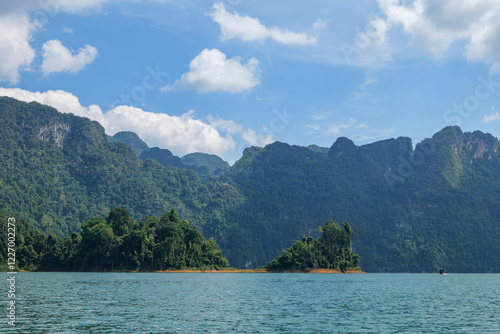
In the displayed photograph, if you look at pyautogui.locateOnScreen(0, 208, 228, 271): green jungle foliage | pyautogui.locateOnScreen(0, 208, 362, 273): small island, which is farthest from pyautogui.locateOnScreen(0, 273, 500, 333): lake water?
pyautogui.locateOnScreen(0, 208, 362, 273): small island

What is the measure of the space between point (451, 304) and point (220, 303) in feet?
85.2

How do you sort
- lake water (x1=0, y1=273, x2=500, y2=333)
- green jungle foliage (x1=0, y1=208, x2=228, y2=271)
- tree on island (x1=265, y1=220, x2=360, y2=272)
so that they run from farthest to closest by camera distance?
tree on island (x1=265, y1=220, x2=360, y2=272), green jungle foliage (x1=0, y1=208, x2=228, y2=271), lake water (x1=0, y1=273, x2=500, y2=333)

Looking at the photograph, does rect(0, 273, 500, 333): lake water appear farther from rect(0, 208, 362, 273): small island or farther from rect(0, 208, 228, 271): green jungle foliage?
rect(0, 208, 362, 273): small island

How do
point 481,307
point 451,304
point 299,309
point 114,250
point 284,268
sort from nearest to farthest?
point 299,309 < point 481,307 < point 451,304 < point 114,250 < point 284,268

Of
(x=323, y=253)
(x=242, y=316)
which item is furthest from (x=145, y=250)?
(x=242, y=316)

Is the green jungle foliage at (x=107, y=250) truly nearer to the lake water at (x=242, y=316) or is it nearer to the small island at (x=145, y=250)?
the small island at (x=145, y=250)

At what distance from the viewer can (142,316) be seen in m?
38.8

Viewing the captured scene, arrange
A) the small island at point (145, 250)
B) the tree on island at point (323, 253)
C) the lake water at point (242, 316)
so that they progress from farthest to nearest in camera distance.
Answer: the tree on island at point (323, 253) → the small island at point (145, 250) → the lake water at point (242, 316)

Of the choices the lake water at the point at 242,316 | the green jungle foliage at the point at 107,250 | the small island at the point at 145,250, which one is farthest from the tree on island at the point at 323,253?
the lake water at the point at 242,316

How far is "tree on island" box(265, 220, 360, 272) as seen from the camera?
17962cm

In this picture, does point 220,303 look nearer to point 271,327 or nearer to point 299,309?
point 299,309

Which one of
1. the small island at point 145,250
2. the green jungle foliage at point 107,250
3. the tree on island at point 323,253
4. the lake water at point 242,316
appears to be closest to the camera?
the lake water at point 242,316

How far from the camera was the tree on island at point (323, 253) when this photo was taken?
589 feet

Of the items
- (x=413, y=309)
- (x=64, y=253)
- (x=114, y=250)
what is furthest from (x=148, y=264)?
(x=413, y=309)
